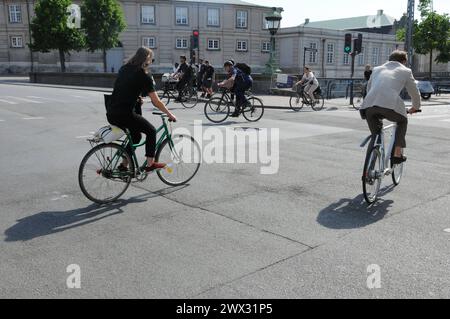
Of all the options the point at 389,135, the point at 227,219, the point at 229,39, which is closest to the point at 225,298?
the point at 227,219

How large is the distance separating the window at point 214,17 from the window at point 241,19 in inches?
115

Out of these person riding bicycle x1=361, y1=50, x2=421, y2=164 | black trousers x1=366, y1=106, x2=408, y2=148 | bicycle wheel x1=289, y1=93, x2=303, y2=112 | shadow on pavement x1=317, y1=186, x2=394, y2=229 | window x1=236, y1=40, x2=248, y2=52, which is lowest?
shadow on pavement x1=317, y1=186, x2=394, y2=229

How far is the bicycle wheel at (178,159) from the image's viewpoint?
21.0 ft

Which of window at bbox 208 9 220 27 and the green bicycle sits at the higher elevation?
window at bbox 208 9 220 27

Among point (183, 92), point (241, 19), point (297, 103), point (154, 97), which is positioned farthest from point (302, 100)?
point (241, 19)

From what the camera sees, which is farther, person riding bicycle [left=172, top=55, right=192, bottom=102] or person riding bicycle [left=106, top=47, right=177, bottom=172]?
person riding bicycle [left=172, top=55, right=192, bottom=102]

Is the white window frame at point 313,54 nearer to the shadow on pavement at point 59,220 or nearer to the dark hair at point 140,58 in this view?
the dark hair at point 140,58

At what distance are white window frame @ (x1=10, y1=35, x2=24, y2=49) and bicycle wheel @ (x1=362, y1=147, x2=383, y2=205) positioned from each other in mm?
64093

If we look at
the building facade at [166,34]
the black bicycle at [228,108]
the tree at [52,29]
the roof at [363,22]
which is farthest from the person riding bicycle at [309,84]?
the roof at [363,22]

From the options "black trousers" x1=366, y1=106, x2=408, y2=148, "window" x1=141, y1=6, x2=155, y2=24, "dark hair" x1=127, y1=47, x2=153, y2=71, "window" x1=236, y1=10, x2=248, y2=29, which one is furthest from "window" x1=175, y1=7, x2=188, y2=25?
"black trousers" x1=366, y1=106, x2=408, y2=148

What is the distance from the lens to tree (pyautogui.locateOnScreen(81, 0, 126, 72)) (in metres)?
50.5

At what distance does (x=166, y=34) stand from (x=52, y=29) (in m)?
19.1

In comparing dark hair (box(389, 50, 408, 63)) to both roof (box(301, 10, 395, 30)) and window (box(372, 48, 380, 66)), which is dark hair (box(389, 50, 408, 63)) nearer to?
window (box(372, 48, 380, 66))

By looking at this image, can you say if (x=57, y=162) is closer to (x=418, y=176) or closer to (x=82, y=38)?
(x=418, y=176)
